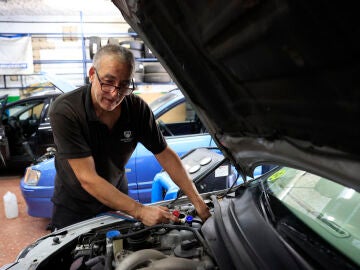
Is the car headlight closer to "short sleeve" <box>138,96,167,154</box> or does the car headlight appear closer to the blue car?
the blue car

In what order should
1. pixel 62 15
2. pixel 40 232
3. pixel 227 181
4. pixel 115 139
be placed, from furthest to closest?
pixel 62 15 → pixel 40 232 → pixel 227 181 → pixel 115 139

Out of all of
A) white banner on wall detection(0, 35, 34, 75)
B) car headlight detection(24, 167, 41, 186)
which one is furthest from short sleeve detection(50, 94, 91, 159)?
white banner on wall detection(0, 35, 34, 75)

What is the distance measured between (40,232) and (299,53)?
347 centimetres

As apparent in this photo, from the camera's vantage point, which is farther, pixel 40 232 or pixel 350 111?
pixel 40 232

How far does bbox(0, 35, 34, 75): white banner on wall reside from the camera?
7438 millimetres

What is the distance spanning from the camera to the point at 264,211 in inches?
53.0

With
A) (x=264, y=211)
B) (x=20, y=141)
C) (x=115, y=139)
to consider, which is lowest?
(x=20, y=141)

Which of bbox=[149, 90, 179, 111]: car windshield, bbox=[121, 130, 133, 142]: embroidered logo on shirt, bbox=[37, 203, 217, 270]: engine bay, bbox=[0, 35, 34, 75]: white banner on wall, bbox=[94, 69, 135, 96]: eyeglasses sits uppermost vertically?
bbox=[0, 35, 34, 75]: white banner on wall

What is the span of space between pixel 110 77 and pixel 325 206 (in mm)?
1120

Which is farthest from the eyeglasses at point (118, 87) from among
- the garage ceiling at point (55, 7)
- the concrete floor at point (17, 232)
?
the garage ceiling at point (55, 7)

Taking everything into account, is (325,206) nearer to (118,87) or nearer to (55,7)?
(118,87)

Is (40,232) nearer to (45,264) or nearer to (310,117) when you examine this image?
(45,264)

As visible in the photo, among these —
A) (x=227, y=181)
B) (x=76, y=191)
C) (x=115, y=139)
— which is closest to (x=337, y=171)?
(x=115, y=139)

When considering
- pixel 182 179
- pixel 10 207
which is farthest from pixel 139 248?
pixel 10 207
